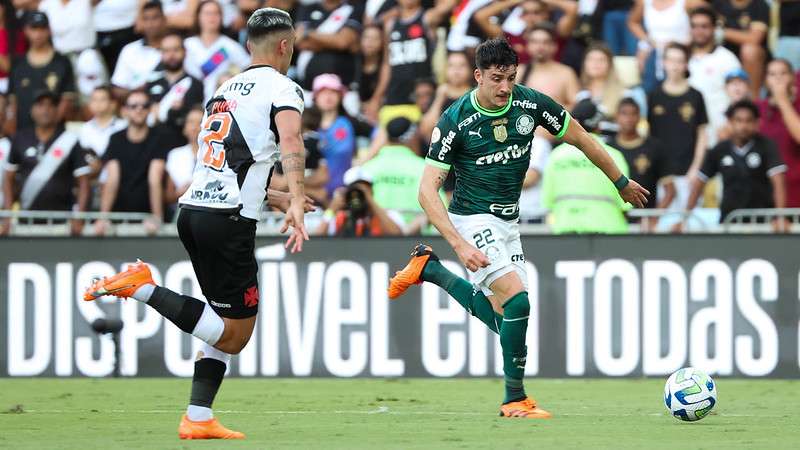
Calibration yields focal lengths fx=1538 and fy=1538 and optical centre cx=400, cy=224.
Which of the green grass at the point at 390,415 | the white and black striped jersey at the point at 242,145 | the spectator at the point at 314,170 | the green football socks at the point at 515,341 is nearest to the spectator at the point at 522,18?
the spectator at the point at 314,170

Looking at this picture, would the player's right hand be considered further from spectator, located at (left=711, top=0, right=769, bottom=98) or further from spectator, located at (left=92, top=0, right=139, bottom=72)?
spectator, located at (left=92, top=0, right=139, bottom=72)

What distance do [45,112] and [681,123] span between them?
23.0ft

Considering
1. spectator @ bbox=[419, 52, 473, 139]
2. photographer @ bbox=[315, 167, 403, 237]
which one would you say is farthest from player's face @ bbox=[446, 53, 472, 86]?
photographer @ bbox=[315, 167, 403, 237]

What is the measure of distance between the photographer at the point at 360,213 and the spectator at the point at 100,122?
3.42 metres

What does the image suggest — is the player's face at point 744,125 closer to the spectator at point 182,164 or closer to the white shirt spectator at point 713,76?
the white shirt spectator at point 713,76

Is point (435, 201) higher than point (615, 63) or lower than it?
lower

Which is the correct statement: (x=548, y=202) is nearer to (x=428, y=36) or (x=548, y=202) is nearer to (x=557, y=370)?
(x=557, y=370)

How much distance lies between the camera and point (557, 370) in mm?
14461

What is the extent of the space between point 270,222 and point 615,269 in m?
3.58

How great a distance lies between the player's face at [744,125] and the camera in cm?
1539

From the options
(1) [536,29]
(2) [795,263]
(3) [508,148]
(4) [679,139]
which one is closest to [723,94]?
(4) [679,139]

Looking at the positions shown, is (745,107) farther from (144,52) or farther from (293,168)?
(293,168)

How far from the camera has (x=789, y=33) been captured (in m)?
17.5

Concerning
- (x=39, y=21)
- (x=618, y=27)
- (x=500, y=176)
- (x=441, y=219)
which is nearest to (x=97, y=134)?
(x=39, y=21)
